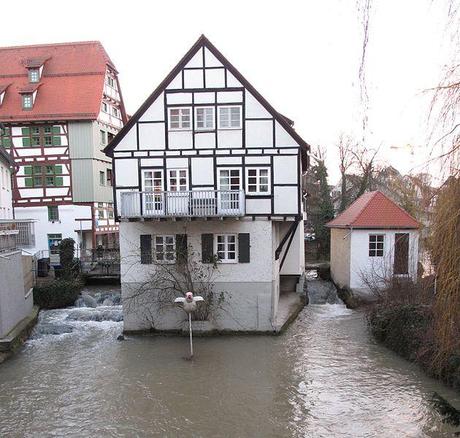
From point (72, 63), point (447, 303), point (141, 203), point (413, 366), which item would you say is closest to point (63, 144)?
point (72, 63)

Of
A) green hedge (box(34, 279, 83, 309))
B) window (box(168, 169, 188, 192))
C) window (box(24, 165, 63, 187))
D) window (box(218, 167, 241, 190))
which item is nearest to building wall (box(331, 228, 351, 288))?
window (box(218, 167, 241, 190))

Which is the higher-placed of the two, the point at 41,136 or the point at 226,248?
the point at 41,136

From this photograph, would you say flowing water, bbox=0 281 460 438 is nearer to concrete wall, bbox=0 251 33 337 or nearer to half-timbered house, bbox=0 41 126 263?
concrete wall, bbox=0 251 33 337

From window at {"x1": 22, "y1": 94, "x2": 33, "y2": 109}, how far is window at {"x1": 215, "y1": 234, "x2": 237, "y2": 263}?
1938 centimetres

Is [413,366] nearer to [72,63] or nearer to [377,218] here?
[377,218]

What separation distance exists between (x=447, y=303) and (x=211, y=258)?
10.9 m

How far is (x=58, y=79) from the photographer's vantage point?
98.4 ft

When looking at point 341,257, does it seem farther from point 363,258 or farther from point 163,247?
point 163,247

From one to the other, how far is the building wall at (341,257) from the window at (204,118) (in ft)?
28.6

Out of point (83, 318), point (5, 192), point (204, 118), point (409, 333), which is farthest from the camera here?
point (5, 192)

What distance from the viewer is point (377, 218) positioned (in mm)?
20141

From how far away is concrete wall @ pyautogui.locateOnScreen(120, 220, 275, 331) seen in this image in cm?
1543

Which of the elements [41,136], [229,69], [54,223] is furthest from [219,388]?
[41,136]

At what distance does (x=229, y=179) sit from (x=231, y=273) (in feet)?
10.4
